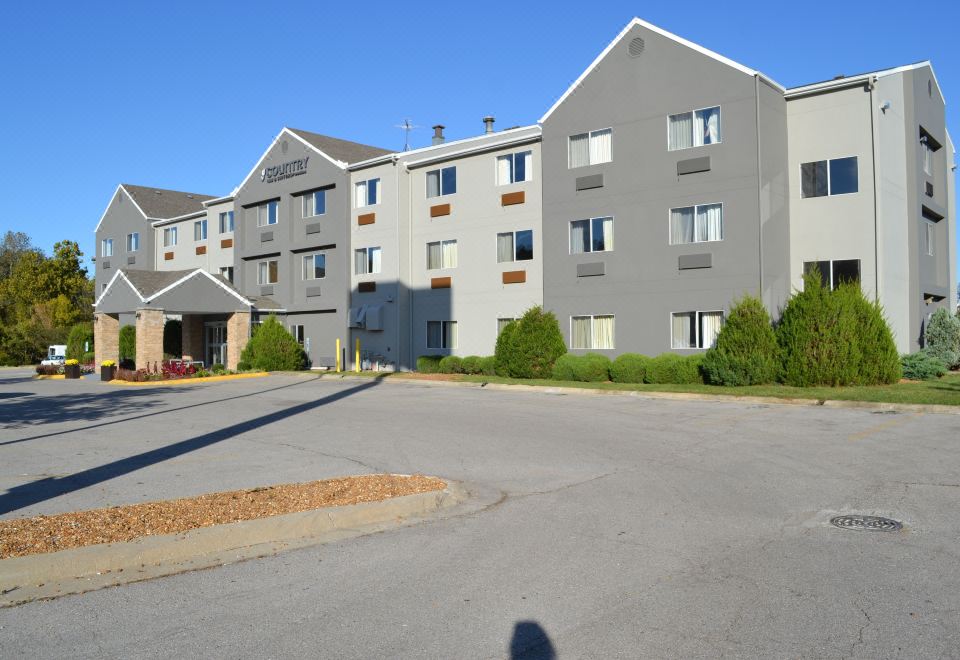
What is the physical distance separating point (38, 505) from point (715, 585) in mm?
7055

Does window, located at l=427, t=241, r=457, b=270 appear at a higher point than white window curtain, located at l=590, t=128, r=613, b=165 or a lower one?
lower

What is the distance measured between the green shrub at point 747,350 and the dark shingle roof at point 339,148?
21703mm

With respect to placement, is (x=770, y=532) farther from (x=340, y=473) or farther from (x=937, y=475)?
(x=340, y=473)

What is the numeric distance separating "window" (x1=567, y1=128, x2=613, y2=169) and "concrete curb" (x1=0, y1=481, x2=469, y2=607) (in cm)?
2140

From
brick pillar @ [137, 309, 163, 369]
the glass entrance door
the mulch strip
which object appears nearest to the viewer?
the mulch strip

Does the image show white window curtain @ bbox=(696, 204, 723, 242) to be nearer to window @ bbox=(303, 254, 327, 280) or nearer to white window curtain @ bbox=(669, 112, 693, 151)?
white window curtain @ bbox=(669, 112, 693, 151)

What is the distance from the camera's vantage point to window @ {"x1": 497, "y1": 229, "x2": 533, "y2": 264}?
30.3 meters

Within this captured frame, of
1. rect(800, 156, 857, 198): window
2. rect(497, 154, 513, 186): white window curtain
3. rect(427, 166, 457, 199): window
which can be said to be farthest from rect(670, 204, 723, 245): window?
rect(427, 166, 457, 199): window

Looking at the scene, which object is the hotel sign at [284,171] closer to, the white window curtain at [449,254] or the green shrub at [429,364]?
the white window curtain at [449,254]

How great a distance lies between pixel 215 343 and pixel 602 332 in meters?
23.4

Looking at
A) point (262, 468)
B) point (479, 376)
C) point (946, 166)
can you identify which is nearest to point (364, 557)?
point (262, 468)

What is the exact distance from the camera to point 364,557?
22.2 ft

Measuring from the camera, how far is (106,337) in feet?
128

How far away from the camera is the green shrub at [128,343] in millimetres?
42094
